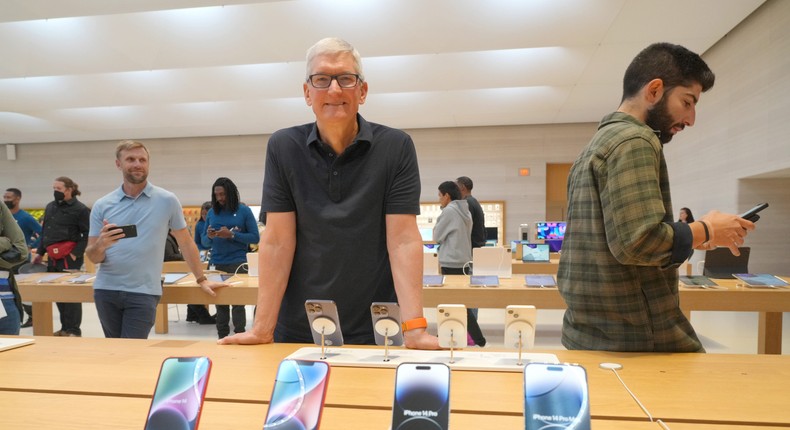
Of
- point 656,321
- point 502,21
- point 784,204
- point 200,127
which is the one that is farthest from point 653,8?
point 200,127

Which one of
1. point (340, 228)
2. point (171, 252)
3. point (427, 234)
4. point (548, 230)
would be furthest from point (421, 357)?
point (427, 234)

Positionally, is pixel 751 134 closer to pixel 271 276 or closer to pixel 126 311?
pixel 271 276

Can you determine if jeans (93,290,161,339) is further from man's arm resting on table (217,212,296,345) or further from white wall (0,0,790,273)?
white wall (0,0,790,273)

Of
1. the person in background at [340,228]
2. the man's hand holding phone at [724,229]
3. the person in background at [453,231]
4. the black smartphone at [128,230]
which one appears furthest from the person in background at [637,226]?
the person in background at [453,231]

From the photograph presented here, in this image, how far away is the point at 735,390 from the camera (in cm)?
107

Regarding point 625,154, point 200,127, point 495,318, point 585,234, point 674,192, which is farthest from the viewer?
point 200,127

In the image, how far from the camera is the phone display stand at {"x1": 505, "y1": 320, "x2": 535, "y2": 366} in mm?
1245

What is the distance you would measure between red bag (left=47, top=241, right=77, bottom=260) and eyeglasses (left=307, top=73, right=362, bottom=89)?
16.0ft

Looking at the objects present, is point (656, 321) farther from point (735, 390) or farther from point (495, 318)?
point (495, 318)

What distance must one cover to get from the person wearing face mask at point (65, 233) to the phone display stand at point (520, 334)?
503 cm

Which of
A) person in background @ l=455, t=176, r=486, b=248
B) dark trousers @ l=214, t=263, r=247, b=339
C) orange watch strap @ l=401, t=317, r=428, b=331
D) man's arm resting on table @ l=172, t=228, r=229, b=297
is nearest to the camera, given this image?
orange watch strap @ l=401, t=317, r=428, b=331

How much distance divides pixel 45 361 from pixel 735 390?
172 centimetres

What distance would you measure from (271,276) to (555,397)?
98cm

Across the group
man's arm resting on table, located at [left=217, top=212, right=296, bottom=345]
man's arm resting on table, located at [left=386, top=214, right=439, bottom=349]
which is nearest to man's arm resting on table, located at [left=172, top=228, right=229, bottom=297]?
man's arm resting on table, located at [left=217, top=212, right=296, bottom=345]
